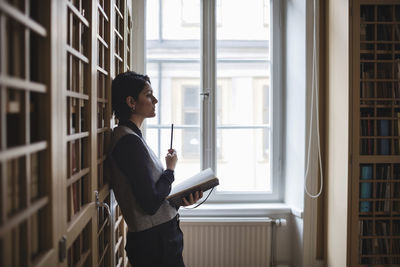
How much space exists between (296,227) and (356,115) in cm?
91

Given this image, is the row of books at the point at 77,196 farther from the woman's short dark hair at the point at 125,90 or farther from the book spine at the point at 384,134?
the book spine at the point at 384,134

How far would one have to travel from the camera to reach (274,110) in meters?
2.57

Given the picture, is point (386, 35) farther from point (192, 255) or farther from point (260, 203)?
point (192, 255)

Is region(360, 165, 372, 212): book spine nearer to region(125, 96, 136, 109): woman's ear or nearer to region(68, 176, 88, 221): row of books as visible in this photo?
region(125, 96, 136, 109): woman's ear

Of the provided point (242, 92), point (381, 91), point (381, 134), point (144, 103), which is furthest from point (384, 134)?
point (144, 103)

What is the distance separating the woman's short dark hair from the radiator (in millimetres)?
1075

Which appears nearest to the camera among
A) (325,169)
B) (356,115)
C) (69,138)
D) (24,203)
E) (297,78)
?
(24,203)

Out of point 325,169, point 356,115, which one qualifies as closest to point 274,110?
point 325,169

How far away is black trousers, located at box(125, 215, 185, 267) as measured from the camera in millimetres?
1373

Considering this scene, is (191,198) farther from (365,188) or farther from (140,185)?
(365,188)

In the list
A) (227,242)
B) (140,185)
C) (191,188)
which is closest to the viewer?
(140,185)

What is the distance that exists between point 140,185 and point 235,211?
4.14ft

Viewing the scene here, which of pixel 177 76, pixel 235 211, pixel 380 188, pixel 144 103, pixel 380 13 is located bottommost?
pixel 235 211

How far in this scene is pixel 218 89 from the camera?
8.41ft
